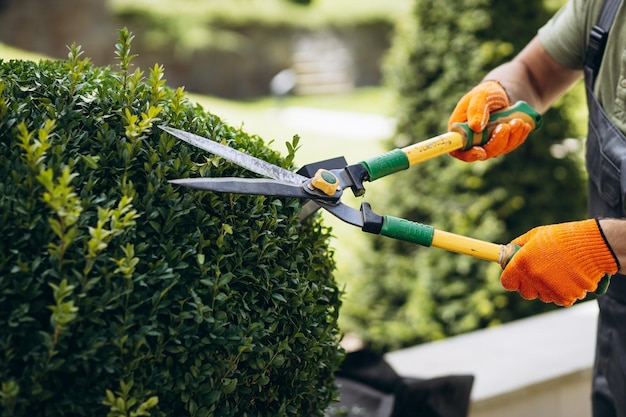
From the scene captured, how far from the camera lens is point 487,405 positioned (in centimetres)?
297

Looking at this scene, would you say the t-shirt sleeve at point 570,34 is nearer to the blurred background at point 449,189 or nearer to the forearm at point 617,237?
the forearm at point 617,237

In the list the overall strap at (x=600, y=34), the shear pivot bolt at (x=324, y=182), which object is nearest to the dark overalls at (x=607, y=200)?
the overall strap at (x=600, y=34)

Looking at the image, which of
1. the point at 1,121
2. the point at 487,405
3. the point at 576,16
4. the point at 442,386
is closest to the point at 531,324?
the point at 487,405

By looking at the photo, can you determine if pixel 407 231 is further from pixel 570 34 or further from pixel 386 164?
pixel 570 34

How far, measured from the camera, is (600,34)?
2248 millimetres

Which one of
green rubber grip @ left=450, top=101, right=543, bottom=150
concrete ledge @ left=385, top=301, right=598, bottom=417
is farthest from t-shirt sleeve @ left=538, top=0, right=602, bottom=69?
concrete ledge @ left=385, top=301, right=598, bottom=417

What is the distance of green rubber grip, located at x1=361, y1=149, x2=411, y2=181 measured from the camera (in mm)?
1989

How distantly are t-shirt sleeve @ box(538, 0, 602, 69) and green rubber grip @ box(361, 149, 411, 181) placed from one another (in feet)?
2.68

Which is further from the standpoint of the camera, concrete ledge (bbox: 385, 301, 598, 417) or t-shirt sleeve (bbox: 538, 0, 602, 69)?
concrete ledge (bbox: 385, 301, 598, 417)

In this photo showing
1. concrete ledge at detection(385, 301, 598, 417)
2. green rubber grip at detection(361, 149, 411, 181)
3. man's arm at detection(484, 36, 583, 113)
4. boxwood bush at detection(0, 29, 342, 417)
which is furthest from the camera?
A: concrete ledge at detection(385, 301, 598, 417)

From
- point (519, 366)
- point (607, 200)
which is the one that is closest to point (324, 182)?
point (607, 200)

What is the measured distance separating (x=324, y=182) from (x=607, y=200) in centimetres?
93

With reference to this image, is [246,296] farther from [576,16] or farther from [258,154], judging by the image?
[576,16]

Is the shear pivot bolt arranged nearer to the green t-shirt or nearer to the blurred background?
the green t-shirt
